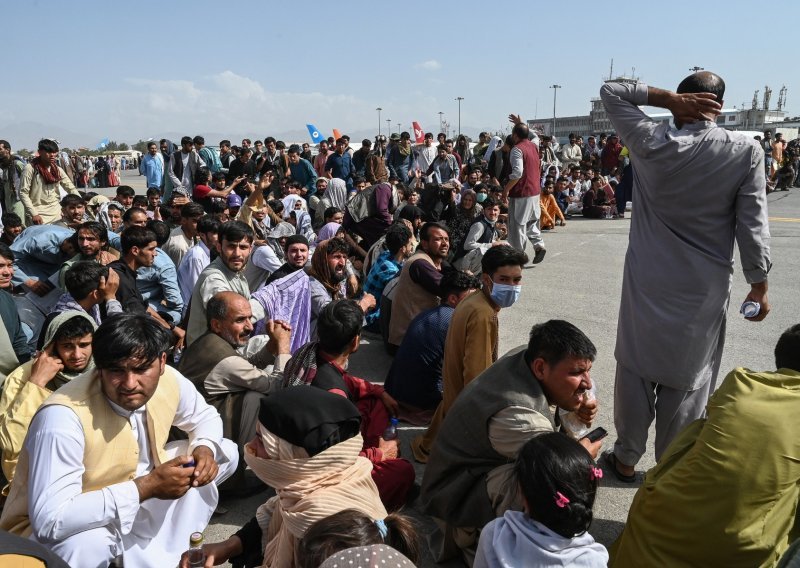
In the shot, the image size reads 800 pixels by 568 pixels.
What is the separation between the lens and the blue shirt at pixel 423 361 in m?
4.27

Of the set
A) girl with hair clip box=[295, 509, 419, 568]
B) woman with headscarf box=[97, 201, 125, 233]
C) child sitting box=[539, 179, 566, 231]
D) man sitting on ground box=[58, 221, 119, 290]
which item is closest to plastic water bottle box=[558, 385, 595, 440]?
girl with hair clip box=[295, 509, 419, 568]

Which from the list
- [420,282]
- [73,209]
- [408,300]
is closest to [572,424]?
[420,282]

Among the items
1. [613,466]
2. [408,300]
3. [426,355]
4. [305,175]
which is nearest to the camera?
[613,466]

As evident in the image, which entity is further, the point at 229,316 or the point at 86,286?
the point at 86,286

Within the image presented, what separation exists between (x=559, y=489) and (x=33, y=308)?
4633mm

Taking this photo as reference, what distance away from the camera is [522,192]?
9.02 metres

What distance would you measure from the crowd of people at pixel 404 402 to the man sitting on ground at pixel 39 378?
10 mm

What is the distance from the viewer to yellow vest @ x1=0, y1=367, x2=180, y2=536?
2.38 metres

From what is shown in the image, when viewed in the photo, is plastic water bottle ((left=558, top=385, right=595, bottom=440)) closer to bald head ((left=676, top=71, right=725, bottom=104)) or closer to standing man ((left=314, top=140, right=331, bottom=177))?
bald head ((left=676, top=71, right=725, bottom=104))

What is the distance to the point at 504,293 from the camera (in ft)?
11.7

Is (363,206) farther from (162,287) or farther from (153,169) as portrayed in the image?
(153,169)

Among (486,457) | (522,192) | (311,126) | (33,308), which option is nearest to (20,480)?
(486,457)

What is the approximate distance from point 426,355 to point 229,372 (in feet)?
4.63

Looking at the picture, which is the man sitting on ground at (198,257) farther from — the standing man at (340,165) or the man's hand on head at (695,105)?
the standing man at (340,165)
